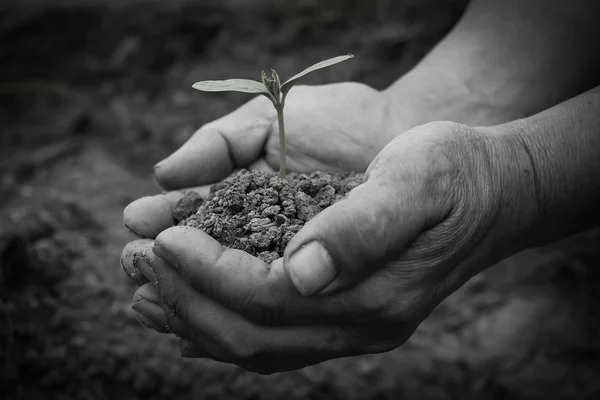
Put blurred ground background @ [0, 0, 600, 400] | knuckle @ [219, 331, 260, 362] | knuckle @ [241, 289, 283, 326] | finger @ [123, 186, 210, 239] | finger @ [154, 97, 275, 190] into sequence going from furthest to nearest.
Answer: blurred ground background @ [0, 0, 600, 400], finger @ [154, 97, 275, 190], finger @ [123, 186, 210, 239], knuckle @ [219, 331, 260, 362], knuckle @ [241, 289, 283, 326]

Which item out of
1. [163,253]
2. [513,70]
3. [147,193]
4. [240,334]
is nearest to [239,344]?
[240,334]

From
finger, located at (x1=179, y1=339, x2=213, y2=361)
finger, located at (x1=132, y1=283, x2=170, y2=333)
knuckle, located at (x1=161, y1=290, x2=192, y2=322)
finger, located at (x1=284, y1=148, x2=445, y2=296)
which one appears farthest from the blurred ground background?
finger, located at (x1=284, y1=148, x2=445, y2=296)

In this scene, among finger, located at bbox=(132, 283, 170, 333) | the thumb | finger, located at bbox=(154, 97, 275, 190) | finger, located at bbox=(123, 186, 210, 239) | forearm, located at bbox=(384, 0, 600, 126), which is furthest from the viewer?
forearm, located at bbox=(384, 0, 600, 126)

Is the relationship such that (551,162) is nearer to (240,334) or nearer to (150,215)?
(240,334)

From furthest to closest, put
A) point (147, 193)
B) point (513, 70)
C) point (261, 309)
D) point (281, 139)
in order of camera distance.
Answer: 1. point (147, 193)
2. point (513, 70)
3. point (281, 139)
4. point (261, 309)

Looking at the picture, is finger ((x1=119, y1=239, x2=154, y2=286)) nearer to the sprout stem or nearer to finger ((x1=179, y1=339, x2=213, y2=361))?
finger ((x1=179, y1=339, x2=213, y2=361))

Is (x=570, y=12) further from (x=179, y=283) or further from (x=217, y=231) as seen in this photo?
(x=179, y=283)

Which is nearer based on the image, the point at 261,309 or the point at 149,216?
the point at 261,309

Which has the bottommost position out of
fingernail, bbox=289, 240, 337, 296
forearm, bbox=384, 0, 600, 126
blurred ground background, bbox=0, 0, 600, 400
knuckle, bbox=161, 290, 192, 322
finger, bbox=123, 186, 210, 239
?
blurred ground background, bbox=0, 0, 600, 400
